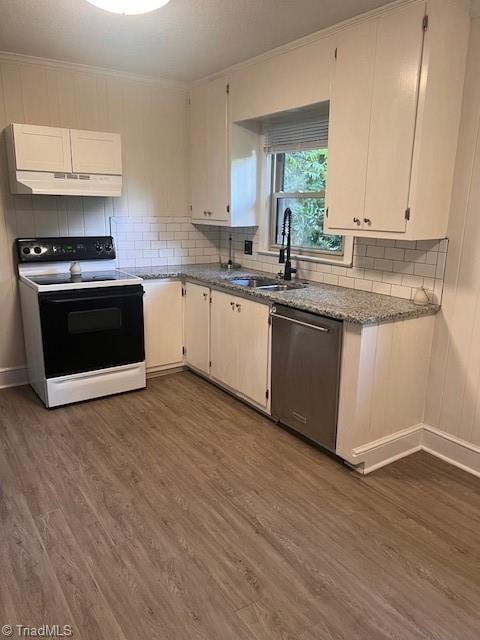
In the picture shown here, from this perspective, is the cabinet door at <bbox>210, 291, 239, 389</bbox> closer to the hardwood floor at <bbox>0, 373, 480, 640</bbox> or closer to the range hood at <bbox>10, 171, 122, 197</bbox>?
the hardwood floor at <bbox>0, 373, 480, 640</bbox>

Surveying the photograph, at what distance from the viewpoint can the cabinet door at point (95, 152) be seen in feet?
10.9

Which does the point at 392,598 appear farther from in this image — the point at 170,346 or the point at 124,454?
the point at 170,346

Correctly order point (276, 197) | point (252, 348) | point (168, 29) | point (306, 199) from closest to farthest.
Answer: point (168, 29), point (252, 348), point (306, 199), point (276, 197)

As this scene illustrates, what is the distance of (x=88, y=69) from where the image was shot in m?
3.60

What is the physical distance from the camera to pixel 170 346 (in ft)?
13.0

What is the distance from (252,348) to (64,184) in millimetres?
1746

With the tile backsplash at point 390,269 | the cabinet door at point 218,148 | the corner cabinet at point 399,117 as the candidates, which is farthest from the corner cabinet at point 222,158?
the corner cabinet at point 399,117

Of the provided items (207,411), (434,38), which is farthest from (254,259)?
(434,38)

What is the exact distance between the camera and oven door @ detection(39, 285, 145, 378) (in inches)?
125

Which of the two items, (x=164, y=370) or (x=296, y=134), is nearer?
(x=296, y=134)

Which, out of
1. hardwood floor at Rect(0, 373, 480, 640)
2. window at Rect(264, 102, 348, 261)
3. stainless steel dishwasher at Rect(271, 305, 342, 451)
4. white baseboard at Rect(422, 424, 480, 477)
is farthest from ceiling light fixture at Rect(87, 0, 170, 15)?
white baseboard at Rect(422, 424, 480, 477)

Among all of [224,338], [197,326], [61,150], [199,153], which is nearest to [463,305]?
[224,338]

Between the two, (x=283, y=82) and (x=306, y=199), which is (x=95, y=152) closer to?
(x=283, y=82)

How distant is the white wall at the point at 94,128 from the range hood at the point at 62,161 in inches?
11.0
